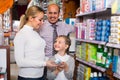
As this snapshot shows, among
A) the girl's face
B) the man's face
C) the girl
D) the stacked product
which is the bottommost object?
the girl

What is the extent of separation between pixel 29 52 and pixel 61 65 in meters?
0.53

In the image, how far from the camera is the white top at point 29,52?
10.2ft

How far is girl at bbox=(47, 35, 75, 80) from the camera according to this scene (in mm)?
3566

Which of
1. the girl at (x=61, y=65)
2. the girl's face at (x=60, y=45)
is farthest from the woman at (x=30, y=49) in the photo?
the girl's face at (x=60, y=45)

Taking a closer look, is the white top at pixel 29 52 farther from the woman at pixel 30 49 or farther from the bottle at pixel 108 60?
the bottle at pixel 108 60

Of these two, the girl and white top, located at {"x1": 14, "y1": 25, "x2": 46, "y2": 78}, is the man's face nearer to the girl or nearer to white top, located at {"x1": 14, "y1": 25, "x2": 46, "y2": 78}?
the girl

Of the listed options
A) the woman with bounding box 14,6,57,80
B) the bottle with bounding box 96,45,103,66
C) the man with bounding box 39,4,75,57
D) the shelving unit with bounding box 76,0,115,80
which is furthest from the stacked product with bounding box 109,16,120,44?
the man with bounding box 39,4,75,57

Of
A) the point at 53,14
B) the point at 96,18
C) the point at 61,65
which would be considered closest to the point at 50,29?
the point at 53,14

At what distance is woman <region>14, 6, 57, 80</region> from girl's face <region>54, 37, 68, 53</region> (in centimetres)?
45

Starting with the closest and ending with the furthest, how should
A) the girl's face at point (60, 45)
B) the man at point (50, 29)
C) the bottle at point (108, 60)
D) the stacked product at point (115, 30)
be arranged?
the stacked product at point (115, 30) < the bottle at point (108, 60) < the girl's face at point (60, 45) < the man at point (50, 29)

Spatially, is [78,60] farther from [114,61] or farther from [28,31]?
[28,31]

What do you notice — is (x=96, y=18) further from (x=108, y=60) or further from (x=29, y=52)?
(x=29, y=52)

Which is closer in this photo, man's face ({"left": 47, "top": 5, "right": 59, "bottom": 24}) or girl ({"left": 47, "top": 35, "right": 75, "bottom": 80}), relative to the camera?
girl ({"left": 47, "top": 35, "right": 75, "bottom": 80})

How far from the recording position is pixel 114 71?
3.36 meters
